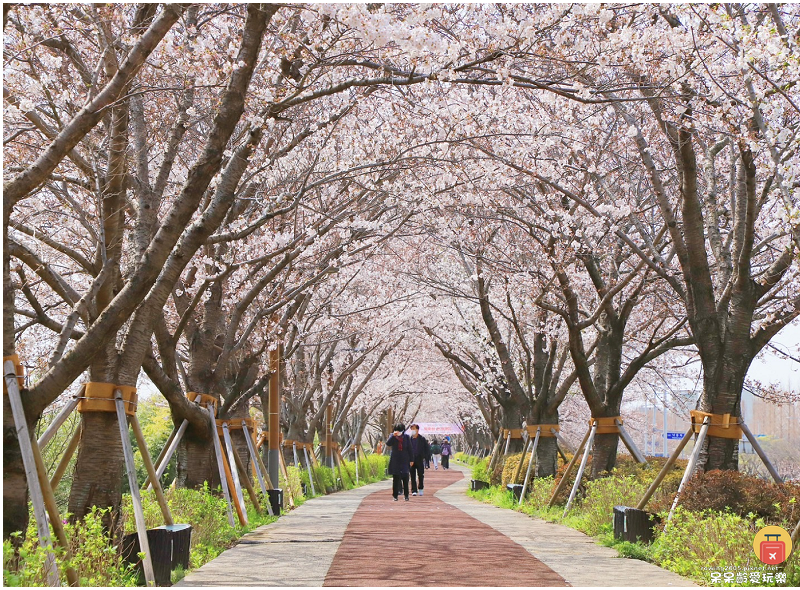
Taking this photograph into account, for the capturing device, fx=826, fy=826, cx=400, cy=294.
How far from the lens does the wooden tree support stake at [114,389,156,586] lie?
21.8ft

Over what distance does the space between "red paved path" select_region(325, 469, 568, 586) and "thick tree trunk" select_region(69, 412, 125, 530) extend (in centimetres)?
207

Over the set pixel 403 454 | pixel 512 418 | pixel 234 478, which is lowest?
pixel 234 478

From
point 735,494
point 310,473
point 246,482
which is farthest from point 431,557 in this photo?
point 310,473

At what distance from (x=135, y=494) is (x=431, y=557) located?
131 inches

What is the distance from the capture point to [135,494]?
22.3 ft

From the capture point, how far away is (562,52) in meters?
7.50

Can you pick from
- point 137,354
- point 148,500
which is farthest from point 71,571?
point 148,500

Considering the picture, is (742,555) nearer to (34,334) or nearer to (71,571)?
(71,571)

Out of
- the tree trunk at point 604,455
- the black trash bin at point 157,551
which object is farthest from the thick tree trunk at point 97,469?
the tree trunk at point 604,455

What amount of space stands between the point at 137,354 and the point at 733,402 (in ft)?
21.1

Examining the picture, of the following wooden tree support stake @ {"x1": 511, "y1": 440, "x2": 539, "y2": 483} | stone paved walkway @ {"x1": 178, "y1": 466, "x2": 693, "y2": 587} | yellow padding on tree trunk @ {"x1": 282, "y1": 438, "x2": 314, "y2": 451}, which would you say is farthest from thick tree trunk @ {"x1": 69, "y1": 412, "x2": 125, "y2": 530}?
yellow padding on tree trunk @ {"x1": 282, "y1": 438, "x2": 314, "y2": 451}

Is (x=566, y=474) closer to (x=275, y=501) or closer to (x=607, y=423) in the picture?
(x=607, y=423)

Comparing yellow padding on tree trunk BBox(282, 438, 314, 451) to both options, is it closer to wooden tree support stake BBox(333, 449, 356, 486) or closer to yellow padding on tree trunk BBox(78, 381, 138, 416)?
wooden tree support stake BBox(333, 449, 356, 486)

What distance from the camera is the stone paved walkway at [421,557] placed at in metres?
7.24
